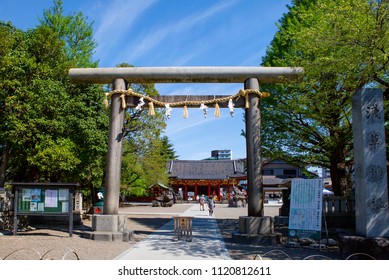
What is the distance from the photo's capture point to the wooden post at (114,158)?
34.8 feet

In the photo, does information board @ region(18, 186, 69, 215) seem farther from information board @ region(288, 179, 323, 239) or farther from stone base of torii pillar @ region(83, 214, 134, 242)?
information board @ region(288, 179, 323, 239)

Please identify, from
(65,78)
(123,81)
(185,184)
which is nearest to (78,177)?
(65,78)

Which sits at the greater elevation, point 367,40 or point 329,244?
point 367,40

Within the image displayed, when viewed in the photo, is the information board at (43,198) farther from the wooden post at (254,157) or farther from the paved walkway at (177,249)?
the wooden post at (254,157)

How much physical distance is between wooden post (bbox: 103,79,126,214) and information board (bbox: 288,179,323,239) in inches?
→ 221

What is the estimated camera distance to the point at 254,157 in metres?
10.6

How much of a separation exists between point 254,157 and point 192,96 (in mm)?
2981

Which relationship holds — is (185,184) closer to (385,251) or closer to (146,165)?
(146,165)

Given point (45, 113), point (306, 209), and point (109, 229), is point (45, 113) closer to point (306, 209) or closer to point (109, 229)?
point (109, 229)

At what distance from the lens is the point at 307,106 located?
12.1m

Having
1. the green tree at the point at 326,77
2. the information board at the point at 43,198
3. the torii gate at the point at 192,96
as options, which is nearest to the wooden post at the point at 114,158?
the torii gate at the point at 192,96

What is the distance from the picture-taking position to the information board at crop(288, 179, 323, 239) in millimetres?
9312

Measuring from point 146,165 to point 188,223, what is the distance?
16.8 m

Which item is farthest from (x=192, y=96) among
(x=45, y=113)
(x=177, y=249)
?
(x=45, y=113)
